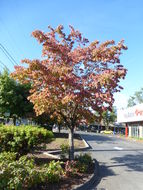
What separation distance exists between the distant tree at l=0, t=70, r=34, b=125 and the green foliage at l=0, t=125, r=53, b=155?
11.0 metres

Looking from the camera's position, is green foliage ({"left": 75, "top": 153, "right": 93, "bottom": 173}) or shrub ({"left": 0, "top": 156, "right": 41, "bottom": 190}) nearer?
shrub ({"left": 0, "top": 156, "right": 41, "bottom": 190})

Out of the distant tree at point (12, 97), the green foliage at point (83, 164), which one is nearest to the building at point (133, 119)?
the distant tree at point (12, 97)

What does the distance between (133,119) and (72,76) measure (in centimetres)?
3102

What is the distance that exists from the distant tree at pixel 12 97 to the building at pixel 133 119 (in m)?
20.5

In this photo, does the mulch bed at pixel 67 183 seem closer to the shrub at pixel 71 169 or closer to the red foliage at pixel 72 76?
the shrub at pixel 71 169

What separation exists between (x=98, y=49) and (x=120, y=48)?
0.84m

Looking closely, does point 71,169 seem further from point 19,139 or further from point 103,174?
point 19,139

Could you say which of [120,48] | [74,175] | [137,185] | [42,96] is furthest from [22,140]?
[120,48]

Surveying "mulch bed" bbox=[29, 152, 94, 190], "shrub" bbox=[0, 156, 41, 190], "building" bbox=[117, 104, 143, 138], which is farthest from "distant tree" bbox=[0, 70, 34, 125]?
"building" bbox=[117, 104, 143, 138]

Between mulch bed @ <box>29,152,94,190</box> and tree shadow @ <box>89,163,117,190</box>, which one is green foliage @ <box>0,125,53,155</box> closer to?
mulch bed @ <box>29,152,94,190</box>

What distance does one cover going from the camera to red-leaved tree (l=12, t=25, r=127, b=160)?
6852 mm

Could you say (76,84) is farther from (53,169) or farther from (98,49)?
(53,169)

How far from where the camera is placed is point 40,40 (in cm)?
742

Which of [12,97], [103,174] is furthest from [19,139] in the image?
[12,97]
